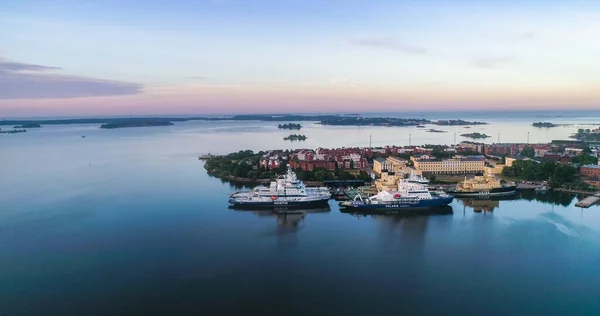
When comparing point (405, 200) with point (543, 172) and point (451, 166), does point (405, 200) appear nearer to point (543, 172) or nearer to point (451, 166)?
point (451, 166)

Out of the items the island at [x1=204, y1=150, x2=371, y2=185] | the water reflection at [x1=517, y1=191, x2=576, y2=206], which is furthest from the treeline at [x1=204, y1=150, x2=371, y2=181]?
the water reflection at [x1=517, y1=191, x2=576, y2=206]

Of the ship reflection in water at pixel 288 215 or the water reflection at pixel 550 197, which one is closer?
the ship reflection in water at pixel 288 215

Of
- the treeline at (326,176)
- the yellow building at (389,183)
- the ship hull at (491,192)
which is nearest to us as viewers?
the yellow building at (389,183)

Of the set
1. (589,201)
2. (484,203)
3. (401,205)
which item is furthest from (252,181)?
(589,201)

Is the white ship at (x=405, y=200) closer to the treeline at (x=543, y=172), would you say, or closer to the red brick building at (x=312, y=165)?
the treeline at (x=543, y=172)

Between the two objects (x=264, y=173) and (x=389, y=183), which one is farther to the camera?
(x=264, y=173)

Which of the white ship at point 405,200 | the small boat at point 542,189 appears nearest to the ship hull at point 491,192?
the small boat at point 542,189

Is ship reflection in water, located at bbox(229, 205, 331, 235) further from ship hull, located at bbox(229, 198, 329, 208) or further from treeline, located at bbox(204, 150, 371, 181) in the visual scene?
treeline, located at bbox(204, 150, 371, 181)
